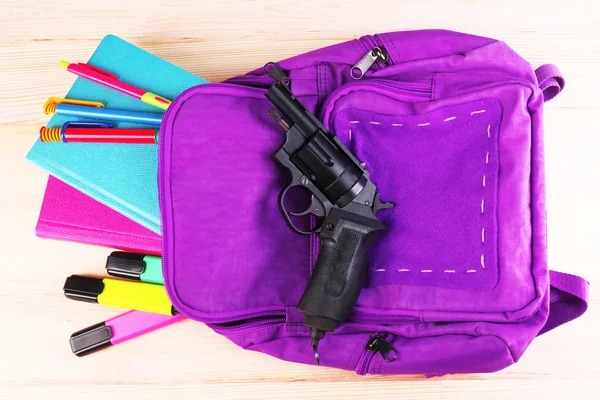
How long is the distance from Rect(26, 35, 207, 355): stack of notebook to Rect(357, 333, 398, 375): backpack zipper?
309 millimetres

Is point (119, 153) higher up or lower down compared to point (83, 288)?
higher up

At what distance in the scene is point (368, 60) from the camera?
0.79 metres

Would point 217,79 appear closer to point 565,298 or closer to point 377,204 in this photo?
point 377,204

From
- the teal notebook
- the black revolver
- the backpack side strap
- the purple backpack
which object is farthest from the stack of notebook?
the backpack side strap

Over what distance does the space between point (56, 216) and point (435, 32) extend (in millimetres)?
628

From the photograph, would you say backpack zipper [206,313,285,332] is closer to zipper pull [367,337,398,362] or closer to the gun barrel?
zipper pull [367,337,398,362]

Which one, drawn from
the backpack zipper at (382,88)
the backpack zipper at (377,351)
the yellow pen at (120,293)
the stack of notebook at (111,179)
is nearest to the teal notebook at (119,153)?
the stack of notebook at (111,179)

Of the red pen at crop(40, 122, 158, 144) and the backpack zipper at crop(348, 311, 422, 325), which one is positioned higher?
the red pen at crop(40, 122, 158, 144)

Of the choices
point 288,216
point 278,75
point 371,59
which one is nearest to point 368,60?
point 371,59

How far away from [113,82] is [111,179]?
0.14 m

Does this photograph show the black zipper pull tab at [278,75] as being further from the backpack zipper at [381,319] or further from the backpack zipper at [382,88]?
the backpack zipper at [381,319]

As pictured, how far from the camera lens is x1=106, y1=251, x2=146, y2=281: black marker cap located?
34.9 inches

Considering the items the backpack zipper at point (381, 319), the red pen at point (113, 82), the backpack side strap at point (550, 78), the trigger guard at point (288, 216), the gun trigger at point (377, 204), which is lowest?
the backpack zipper at point (381, 319)

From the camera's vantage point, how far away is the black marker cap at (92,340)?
900 millimetres
